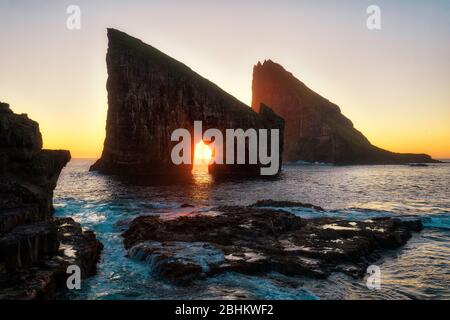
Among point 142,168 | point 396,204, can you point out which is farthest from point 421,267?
point 142,168

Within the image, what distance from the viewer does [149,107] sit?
84875 millimetres

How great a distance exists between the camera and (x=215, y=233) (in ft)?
61.4

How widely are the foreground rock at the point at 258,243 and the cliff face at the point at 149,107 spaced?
6338cm

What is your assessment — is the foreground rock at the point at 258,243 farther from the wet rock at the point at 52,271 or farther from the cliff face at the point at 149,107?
the cliff face at the point at 149,107

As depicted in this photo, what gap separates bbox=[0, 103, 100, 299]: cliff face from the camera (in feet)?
36.7

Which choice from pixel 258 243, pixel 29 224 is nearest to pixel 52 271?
pixel 29 224

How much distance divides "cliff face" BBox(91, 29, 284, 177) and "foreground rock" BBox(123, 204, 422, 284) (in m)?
63.4

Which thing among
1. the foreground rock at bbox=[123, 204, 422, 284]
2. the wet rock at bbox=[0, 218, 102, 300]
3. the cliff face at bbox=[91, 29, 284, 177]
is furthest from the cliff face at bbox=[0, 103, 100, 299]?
the cliff face at bbox=[91, 29, 284, 177]

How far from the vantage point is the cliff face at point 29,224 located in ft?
36.7

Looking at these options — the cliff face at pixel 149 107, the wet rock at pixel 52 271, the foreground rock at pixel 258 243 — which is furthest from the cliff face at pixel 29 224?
the cliff face at pixel 149 107

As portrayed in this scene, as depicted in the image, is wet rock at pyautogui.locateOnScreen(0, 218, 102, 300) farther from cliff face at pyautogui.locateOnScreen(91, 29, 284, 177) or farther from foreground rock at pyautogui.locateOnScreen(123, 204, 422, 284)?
cliff face at pyautogui.locateOnScreen(91, 29, 284, 177)
